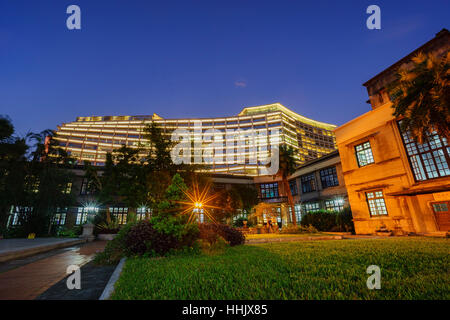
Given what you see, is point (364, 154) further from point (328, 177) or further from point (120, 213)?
point (120, 213)

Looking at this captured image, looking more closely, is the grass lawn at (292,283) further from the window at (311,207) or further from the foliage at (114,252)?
the window at (311,207)

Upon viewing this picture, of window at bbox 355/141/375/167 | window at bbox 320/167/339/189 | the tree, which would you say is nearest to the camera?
window at bbox 355/141/375/167

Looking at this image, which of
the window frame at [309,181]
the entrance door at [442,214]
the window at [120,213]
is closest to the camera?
the entrance door at [442,214]

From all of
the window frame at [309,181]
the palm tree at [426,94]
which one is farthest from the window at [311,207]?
the palm tree at [426,94]

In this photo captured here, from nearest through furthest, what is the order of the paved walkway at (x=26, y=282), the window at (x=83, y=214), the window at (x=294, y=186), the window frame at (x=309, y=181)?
the paved walkway at (x=26, y=282) → the window at (x=83, y=214) → the window frame at (x=309, y=181) → the window at (x=294, y=186)

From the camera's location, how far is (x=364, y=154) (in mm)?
18438

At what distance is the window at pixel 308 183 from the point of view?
32.9 m

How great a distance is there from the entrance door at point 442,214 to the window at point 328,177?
46.8 ft

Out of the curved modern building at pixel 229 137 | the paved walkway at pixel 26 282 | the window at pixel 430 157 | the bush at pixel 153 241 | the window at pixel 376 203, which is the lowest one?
the paved walkway at pixel 26 282

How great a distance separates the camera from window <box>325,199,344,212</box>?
27.2 m

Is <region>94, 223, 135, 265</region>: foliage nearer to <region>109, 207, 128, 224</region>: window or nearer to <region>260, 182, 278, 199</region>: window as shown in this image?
<region>109, 207, 128, 224</region>: window

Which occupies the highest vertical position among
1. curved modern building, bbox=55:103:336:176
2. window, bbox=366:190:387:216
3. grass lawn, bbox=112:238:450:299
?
curved modern building, bbox=55:103:336:176

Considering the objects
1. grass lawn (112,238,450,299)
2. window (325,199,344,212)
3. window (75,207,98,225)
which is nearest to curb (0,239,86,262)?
grass lawn (112,238,450,299)

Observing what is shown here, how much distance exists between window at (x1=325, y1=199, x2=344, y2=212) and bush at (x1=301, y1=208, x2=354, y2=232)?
567 centimetres
